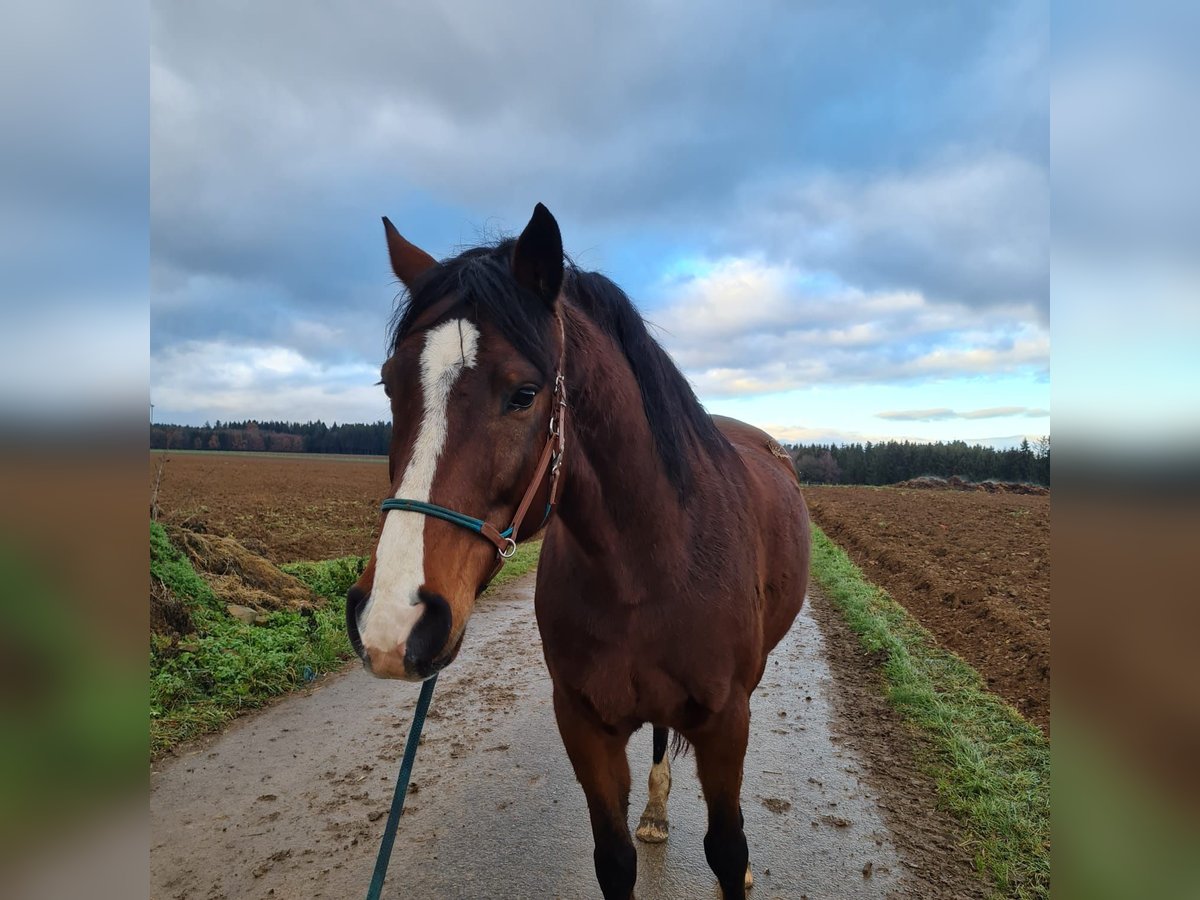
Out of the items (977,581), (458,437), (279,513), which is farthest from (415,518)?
(279,513)

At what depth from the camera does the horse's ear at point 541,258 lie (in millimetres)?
1884

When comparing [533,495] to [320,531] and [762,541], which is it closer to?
[762,541]

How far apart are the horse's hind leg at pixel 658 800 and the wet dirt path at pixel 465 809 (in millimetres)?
68

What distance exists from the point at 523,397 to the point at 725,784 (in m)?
1.88

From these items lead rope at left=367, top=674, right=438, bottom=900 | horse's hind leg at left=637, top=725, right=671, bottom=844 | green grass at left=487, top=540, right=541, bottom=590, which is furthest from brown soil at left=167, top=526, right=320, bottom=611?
lead rope at left=367, top=674, right=438, bottom=900

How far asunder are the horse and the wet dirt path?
22.0 inches

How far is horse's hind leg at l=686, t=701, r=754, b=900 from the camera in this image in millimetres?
2490

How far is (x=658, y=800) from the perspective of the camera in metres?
3.62

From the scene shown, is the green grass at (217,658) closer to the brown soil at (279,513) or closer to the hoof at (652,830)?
the brown soil at (279,513)

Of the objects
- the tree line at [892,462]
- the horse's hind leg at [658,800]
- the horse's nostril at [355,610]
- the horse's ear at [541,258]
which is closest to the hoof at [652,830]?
the horse's hind leg at [658,800]

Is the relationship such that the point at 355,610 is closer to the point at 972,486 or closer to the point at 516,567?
the point at 516,567

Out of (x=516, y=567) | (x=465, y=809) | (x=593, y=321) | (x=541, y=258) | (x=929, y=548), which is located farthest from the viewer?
(x=929, y=548)

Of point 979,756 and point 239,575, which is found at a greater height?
point 239,575

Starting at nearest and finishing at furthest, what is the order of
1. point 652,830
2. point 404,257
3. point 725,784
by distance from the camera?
point 404,257
point 725,784
point 652,830
